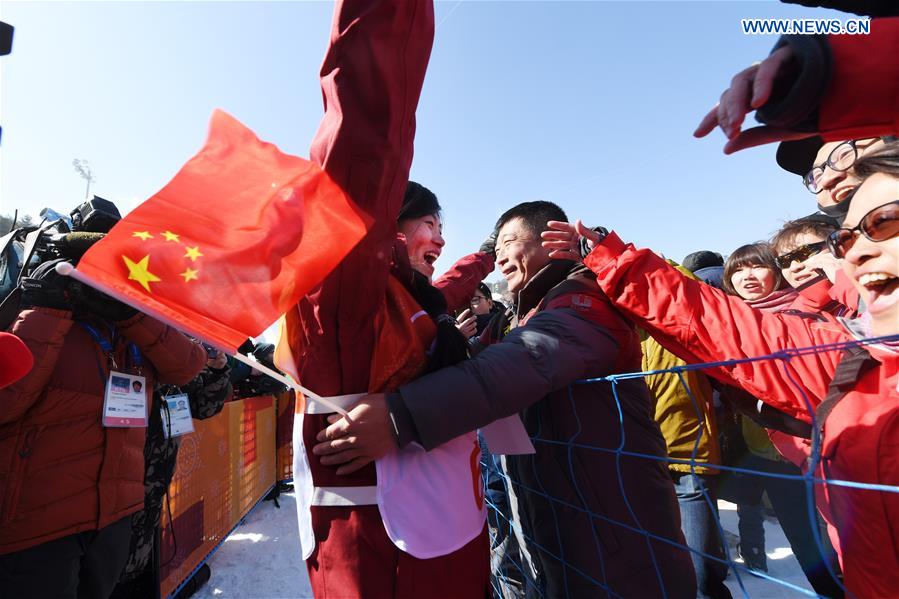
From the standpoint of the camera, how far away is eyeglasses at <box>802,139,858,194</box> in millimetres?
1918

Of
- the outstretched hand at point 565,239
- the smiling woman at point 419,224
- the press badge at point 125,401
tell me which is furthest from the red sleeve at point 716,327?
the press badge at point 125,401

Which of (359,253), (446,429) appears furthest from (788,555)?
(359,253)

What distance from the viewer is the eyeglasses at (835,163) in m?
1.92

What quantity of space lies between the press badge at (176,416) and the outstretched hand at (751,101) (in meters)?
2.88

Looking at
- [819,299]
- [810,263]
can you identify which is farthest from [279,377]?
[810,263]

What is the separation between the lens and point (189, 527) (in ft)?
11.0

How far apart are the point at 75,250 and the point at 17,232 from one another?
1.30ft

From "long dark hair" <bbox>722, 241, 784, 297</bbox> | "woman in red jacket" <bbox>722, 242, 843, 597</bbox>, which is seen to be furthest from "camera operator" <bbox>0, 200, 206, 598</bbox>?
"long dark hair" <bbox>722, 241, 784, 297</bbox>

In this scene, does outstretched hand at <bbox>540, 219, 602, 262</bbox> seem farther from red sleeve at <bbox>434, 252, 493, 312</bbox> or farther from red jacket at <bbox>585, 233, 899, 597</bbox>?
red sleeve at <bbox>434, 252, 493, 312</bbox>

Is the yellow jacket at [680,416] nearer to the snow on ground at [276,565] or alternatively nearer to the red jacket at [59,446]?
the snow on ground at [276,565]

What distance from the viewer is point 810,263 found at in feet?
9.14

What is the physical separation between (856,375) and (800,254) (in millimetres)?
2285

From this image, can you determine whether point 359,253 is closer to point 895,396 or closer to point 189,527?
point 895,396

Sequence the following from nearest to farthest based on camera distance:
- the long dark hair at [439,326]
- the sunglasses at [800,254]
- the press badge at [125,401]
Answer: the long dark hair at [439,326], the press badge at [125,401], the sunglasses at [800,254]
